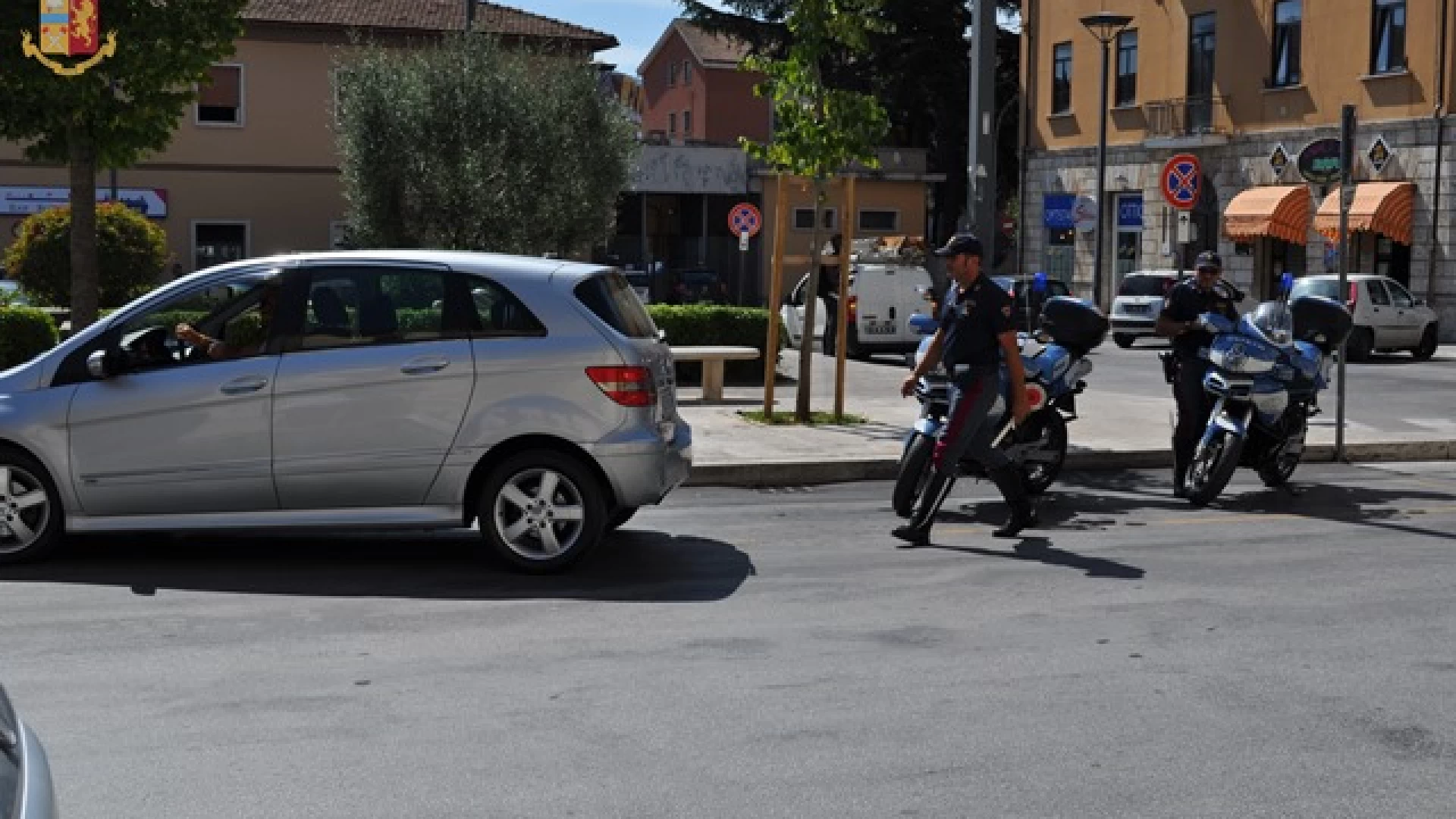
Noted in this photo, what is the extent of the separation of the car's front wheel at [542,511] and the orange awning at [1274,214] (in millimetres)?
32456

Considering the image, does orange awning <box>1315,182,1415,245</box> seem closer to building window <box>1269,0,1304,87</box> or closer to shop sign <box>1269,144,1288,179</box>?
shop sign <box>1269,144,1288,179</box>

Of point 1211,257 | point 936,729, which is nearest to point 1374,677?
point 936,729

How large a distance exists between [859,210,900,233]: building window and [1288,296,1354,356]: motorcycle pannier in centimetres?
4359

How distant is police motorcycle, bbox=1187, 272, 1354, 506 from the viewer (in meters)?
11.5

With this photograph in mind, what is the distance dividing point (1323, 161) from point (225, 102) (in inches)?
1343

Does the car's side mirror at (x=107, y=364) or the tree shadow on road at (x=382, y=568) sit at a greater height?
the car's side mirror at (x=107, y=364)

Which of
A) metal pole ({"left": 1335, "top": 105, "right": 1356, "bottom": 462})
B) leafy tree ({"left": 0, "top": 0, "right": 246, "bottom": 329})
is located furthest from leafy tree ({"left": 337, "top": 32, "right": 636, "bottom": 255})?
metal pole ({"left": 1335, "top": 105, "right": 1356, "bottom": 462})

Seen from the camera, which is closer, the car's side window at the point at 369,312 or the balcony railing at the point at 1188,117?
the car's side window at the point at 369,312

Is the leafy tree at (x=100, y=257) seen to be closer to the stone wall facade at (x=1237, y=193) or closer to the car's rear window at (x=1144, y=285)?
the car's rear window at (x=1144, y=285)

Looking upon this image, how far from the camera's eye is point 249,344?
29.6ft

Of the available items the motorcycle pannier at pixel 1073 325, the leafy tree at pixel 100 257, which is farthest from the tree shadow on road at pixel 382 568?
the leafy tree at pixel 100 257

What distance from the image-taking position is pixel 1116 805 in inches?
203

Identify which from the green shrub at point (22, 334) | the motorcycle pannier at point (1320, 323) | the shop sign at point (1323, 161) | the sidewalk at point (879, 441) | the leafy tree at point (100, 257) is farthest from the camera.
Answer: the leafy tree at point (100, 257)

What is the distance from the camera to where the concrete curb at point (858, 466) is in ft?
42.1
